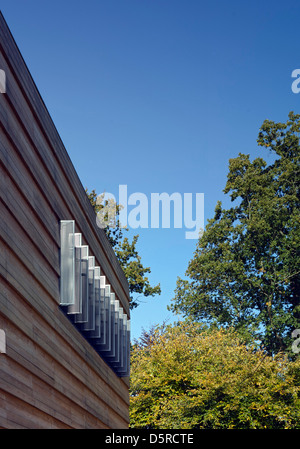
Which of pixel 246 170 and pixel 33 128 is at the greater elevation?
pixel 246 170

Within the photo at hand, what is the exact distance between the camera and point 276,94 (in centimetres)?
2881

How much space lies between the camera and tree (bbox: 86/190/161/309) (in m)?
26.8

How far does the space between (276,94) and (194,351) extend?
1449 centimetres

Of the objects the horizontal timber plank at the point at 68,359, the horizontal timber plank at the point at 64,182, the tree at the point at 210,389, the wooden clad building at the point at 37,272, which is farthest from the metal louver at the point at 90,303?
the tree at the point at 210,389

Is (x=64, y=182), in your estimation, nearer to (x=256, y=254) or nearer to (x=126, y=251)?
(x=126, y=251)

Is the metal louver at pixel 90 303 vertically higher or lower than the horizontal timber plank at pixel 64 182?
lower

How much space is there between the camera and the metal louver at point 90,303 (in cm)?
588

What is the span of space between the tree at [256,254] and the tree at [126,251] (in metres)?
1.75

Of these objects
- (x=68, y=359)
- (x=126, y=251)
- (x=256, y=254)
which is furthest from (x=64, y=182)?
(x=256, y=254)

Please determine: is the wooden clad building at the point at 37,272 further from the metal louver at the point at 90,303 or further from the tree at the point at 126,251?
the tree at the point at 126,251

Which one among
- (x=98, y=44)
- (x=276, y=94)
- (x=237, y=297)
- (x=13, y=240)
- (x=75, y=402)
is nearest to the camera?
(x=13, y=240)
